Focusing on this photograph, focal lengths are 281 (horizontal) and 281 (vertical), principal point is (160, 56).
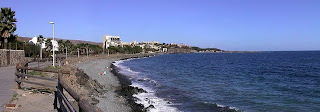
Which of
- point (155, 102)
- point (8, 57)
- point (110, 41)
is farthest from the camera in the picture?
point (110, 41)

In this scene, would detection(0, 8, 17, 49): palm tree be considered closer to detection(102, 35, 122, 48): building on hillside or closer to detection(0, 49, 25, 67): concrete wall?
detection(0, 49, 25, 67): concrete wall

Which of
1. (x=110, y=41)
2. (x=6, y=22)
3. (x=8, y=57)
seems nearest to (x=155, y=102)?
(x=8, y=57)

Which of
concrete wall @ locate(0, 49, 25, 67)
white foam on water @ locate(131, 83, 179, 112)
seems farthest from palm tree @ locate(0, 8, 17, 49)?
white foam on water @ locate(131, 83, 179, 112)

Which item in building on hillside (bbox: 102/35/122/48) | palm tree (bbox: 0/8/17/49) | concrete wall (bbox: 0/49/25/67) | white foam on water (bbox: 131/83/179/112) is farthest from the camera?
building on hillside (bbox: 102/35/122/48)

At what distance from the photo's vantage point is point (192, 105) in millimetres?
17344

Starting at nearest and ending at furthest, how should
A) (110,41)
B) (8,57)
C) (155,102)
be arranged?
(155,102) → (8,57) → (110,41)

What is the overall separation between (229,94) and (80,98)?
17.9 metres

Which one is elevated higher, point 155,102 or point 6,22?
point 6,22

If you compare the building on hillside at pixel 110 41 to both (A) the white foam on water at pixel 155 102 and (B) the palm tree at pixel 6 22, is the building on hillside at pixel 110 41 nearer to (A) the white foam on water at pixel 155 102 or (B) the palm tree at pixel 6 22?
(B) the palm tree at pixel 6 22

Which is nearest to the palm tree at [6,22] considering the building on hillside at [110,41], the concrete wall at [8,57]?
the concrete wall at [8,57]

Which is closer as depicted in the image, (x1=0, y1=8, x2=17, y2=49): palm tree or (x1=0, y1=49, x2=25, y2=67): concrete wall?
(x1=0, y1=49, x2=25, y2=67): concrete wall

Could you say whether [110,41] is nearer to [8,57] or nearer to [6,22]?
[6,22]

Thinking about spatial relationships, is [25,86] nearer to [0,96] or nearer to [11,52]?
[0,96]

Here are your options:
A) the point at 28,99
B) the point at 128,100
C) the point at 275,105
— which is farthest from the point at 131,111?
the point at 275,105
